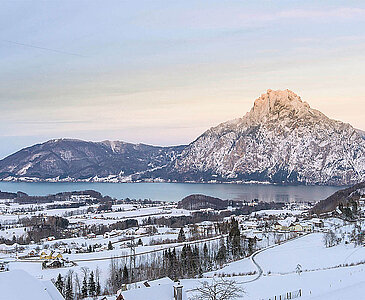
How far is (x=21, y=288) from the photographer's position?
11.5 m

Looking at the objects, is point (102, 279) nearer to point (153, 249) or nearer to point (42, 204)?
point (153, 249)

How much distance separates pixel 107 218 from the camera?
63469 mm

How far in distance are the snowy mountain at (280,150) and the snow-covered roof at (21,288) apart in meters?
137

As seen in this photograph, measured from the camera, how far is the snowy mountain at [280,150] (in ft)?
506

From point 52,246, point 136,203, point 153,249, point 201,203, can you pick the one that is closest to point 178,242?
point 153,249

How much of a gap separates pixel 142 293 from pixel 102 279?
1278cm

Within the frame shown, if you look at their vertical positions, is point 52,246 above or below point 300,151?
below

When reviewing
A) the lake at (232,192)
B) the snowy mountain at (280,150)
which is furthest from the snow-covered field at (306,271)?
the snowy mountain at (280,150)

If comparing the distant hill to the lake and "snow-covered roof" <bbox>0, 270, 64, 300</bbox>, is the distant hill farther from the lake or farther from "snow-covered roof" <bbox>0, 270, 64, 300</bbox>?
"snow-covered roof" <bbox>0, 270, 64, 300</bbox>

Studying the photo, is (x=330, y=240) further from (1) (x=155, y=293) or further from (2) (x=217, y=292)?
(1) (x=155, y=293)

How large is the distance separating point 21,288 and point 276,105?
179734 mm

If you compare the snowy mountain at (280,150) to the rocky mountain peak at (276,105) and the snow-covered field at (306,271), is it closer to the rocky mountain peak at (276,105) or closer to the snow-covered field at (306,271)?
the rocky mountain peak at (276,105)

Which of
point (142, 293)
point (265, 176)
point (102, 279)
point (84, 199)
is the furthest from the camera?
point (265, 176)

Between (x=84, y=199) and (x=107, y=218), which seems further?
(x=84, y=199)
